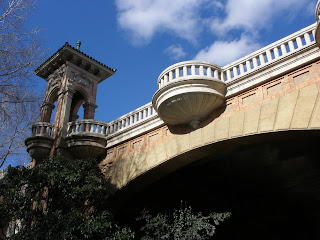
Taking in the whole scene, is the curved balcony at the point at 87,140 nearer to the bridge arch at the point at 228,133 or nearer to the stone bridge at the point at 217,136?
the stone bridge at the point at 217,136

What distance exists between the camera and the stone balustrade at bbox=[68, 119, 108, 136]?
13.8 meters

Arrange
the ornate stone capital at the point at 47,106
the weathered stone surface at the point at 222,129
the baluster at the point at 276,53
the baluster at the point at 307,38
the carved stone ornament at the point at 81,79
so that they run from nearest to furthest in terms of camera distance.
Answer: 1. the baluster at the point at 307,38
2. the baluster at the point at 276,53
3. the weathered stone surface at the point at 222,129
4. the carved stone ornament at the point at 81,79
5. the ornate stone capital at the point at 47,106

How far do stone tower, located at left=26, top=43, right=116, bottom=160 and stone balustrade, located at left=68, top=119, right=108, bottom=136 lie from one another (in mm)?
346

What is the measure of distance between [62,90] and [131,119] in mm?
4350

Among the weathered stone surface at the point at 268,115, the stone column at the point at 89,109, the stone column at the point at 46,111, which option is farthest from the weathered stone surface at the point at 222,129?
the stone column at the point at 46,111

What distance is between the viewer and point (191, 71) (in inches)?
408

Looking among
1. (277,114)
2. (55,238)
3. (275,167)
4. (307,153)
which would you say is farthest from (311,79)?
(55,238)

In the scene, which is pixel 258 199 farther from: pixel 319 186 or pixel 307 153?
pixel 307 153

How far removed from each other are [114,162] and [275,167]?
245 inches

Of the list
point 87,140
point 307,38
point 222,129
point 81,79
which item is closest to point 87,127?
point 87,140

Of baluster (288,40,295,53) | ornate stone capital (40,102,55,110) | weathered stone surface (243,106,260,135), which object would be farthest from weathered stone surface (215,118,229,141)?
ornate stone capital (40,102,55,110)

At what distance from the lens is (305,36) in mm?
8875

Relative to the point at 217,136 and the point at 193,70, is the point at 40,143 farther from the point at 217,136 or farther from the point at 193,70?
the point at 217,136

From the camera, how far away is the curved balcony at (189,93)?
10016 mm
